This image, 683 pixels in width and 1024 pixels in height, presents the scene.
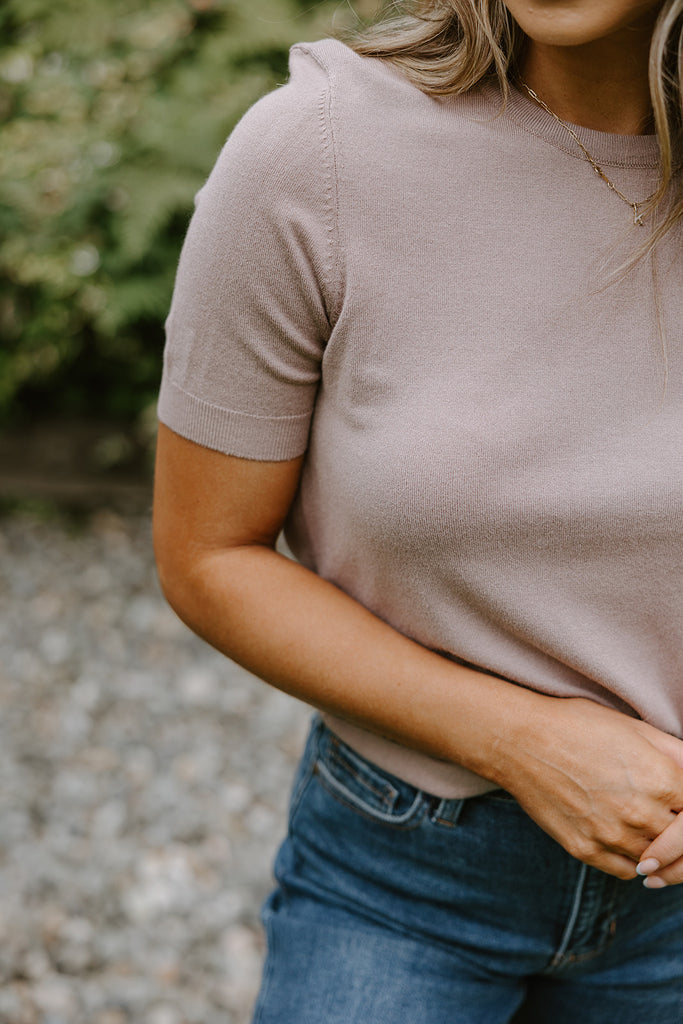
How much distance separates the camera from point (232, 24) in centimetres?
442

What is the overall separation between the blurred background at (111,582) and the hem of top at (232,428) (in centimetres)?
206

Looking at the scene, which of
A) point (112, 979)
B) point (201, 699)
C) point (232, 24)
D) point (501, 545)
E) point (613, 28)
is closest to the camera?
point (613, 28)

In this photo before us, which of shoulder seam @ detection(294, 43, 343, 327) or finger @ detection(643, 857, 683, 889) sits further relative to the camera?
finger @ detection(643, 857, 683, 889)

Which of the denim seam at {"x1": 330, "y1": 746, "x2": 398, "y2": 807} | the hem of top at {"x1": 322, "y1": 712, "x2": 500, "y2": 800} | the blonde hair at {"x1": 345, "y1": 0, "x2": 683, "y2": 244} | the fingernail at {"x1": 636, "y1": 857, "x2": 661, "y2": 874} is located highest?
the blonde hair at {"x1": 345, "y1": 0, "x2": 683, "y2": 244}

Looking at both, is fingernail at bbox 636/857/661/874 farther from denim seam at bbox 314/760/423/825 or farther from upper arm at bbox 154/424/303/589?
upper arm at bbox 154/424/303/589

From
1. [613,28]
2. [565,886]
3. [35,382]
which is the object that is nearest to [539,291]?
[613,28]

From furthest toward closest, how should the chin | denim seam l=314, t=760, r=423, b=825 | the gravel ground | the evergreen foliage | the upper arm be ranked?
the evergreen foliage, the gravel ground, denim seam l=314, t=760, r=423, b=825, the upper arm, the chin

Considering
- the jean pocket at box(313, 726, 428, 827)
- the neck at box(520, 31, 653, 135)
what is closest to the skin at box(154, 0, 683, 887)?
the neck at box(520, 31, 653, 135)

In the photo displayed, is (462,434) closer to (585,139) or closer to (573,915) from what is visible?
(585,139)

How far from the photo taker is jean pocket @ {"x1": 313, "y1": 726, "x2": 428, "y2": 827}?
4.24ft

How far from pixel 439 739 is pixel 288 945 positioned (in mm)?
388

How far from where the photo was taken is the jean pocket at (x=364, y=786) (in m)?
1.29

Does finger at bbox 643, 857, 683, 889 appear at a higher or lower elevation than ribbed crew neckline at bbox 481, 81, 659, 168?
lower

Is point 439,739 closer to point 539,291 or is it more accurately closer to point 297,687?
point 297,687
